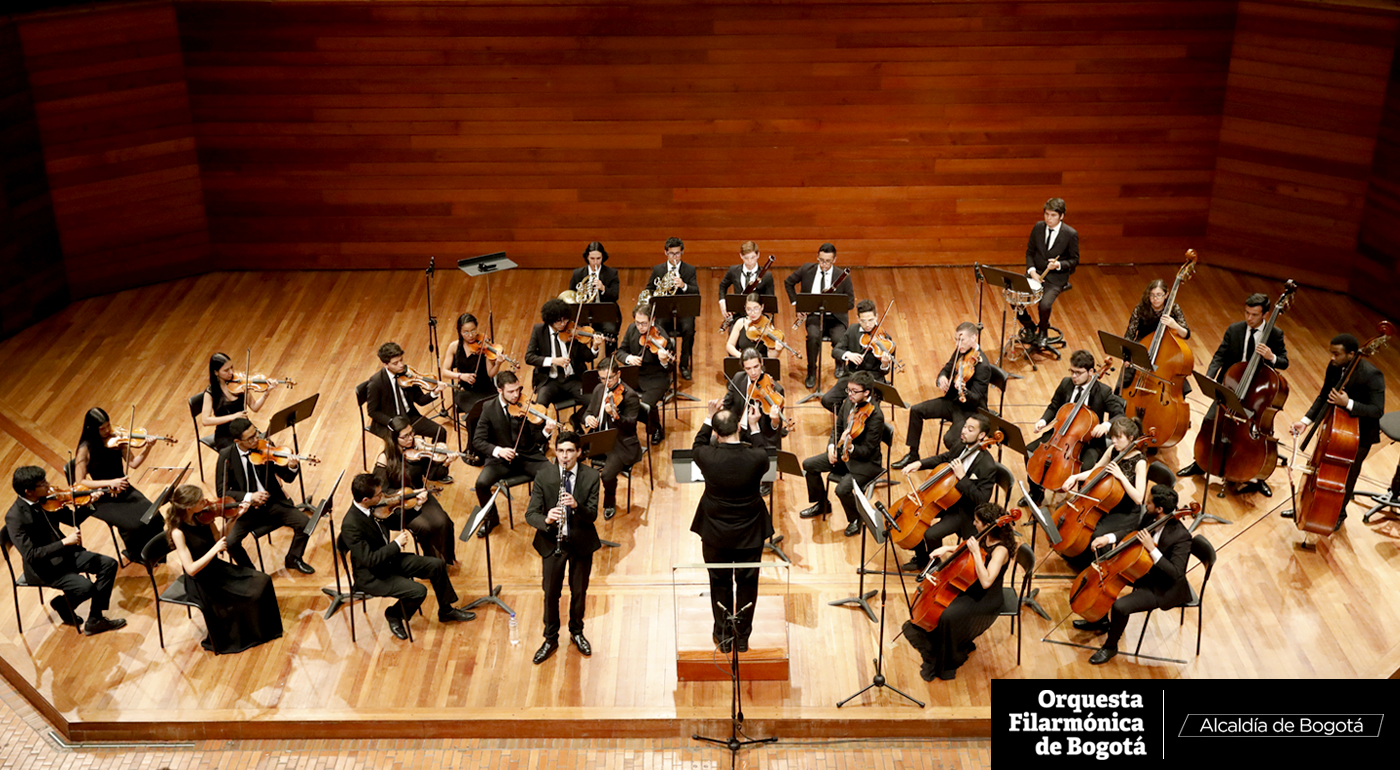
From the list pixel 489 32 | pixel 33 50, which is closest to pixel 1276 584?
pixel 489 32

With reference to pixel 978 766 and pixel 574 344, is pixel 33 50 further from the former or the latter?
pixel 978 766

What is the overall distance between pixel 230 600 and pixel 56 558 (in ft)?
3.34

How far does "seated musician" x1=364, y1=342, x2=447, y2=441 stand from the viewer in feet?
27.6

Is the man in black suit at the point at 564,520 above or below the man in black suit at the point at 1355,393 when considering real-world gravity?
below

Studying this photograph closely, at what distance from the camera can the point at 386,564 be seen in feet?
23.4

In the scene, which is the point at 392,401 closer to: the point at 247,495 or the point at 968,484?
the point at 247,495

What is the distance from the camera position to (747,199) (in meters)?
11.9

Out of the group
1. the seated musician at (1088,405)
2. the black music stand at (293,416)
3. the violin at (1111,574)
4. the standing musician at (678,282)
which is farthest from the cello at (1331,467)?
the black music stand at (293,416)

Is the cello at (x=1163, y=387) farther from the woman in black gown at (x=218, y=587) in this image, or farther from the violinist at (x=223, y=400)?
the violinist at (x=223, y=400)

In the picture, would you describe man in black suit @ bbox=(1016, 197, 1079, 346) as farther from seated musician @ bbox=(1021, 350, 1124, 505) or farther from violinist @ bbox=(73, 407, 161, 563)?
violinist @ bbox=(73, 407, 161, 563)

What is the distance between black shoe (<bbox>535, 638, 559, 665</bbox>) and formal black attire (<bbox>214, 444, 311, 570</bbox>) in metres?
1.54

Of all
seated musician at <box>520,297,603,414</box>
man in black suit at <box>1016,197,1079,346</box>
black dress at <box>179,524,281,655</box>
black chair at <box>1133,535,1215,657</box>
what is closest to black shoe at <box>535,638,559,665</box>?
black dress at <box>179,524,281,655</box>

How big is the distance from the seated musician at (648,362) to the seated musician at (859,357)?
1.14 metres

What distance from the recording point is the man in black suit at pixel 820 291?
969 centimetres
